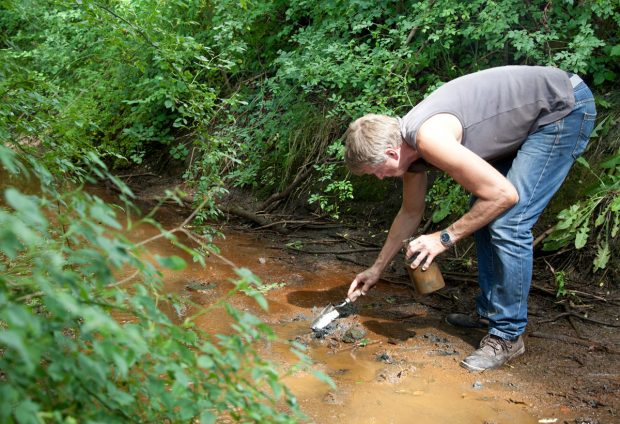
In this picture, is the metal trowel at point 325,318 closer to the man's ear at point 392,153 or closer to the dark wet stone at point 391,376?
the dark wet stone at point 391,376

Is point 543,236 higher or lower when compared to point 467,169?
lower

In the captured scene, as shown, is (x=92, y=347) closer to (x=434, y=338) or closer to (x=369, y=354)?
(x=369, y=354)

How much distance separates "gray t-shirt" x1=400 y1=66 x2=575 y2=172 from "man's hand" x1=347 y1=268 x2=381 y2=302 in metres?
0.86

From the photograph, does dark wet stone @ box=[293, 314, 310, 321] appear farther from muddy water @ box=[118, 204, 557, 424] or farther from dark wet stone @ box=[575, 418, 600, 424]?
dark wet stone @ box=[575, 418, 600, 424]

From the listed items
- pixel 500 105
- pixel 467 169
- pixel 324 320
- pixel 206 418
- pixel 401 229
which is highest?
pixel 500 105

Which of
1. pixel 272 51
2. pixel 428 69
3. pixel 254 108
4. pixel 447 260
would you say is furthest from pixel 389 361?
pixel 272 51

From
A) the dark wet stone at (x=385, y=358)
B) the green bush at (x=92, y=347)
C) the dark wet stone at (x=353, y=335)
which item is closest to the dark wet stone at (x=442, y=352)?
the dark wet stone at (x=385, y=358)

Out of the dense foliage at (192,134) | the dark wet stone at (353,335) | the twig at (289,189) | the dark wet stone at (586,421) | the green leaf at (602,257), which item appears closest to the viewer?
the dense foliage at (192,134)

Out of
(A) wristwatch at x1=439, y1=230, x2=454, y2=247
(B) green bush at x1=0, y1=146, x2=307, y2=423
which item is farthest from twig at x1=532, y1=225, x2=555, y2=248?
(B) green bush at x1=0, y1=146, x2=307, y2=423

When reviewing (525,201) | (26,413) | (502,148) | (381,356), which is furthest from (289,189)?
(26,413)

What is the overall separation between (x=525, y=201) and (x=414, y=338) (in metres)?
1.02

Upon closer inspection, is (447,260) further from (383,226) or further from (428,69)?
(428,69)

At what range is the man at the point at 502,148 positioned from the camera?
316cm

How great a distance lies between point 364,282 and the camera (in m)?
3.71
